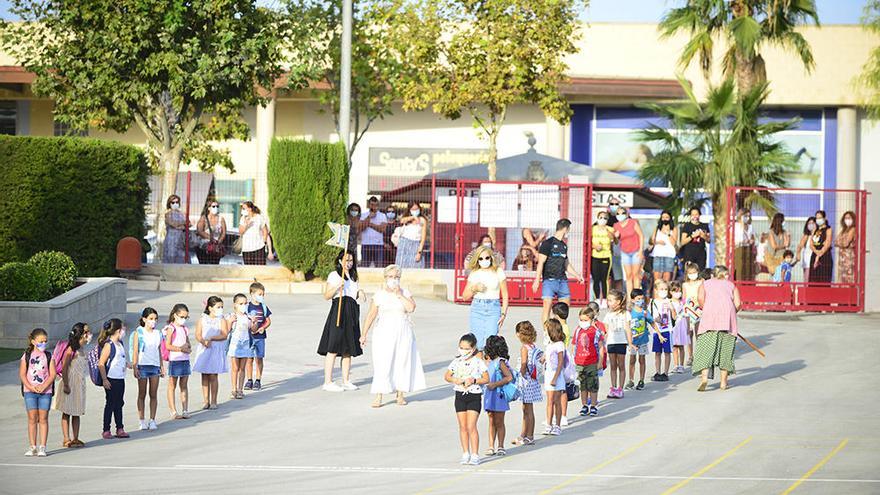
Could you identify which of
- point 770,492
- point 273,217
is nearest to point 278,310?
point 273,217

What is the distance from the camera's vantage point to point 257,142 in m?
43.3

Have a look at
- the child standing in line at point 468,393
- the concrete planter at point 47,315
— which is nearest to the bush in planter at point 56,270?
the concrete planter at point 47,315

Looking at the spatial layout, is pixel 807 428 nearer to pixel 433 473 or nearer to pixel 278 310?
pixel 433 473

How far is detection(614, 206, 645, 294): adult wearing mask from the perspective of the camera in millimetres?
24641

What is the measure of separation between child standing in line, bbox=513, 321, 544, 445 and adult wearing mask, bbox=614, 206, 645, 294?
34.1 feet

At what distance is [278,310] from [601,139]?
21.7m

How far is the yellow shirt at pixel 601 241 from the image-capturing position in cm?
2423

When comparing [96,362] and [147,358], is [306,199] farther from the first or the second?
[96,362]

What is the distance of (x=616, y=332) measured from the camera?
17.2 metres

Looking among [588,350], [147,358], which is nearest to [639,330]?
[588,350]

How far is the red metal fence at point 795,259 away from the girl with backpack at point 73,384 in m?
14.4

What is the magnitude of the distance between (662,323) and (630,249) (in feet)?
20.2

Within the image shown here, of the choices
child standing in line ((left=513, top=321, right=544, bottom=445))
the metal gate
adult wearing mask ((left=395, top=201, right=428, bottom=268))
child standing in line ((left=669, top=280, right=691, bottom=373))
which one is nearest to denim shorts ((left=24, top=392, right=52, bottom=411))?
child standing in line ((left=513, top=321, right=544, bottom=445))

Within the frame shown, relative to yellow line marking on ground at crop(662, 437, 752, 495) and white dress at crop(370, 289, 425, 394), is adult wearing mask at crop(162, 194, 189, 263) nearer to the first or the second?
white dress at crop(370, 289, 425, 394)
